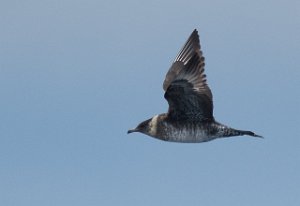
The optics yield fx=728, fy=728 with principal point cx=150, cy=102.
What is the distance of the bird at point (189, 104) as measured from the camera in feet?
53.9

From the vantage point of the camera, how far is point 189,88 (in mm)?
16375

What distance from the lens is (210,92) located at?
54.7ft

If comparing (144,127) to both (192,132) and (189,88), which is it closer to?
(192,132)

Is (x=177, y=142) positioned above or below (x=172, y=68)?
below

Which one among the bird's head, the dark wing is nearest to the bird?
the dark wing

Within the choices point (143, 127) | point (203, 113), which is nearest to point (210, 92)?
point (203, 113)

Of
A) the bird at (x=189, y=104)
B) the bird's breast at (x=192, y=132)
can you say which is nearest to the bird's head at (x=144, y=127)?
the bird at (x=189, y=104)

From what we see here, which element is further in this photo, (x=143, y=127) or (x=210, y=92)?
(x=143, y=127)

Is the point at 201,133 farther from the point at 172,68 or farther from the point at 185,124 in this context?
the point at 172,68

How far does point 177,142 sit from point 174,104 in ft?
3.52

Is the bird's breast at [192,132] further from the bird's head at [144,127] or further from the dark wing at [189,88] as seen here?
the bird's head at [144,127]

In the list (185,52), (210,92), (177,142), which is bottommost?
(177,142)

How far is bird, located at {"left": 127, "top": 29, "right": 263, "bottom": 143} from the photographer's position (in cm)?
1642

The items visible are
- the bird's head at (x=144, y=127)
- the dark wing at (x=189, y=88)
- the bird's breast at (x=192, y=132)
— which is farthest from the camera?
the bird's head at (x=144, y=127)
